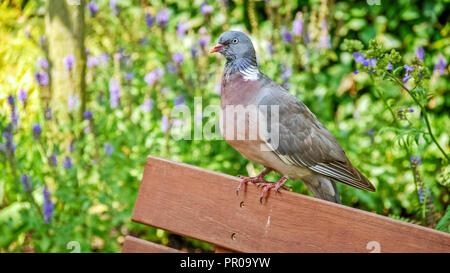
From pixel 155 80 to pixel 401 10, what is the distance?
214 centimetres

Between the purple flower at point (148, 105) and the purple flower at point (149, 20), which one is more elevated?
the purple flower at point (149, 20)

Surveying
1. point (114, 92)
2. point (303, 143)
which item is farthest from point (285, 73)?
point (303, 143)

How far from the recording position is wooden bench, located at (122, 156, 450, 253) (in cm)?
153

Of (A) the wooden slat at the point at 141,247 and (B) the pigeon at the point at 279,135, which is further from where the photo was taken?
(B) the pigeon at the point at 279,135

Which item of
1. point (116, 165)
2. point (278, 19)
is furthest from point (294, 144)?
point (278, 19)

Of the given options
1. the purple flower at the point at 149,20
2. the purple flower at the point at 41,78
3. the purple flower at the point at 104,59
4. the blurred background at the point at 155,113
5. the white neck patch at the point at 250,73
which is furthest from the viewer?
the purple flower at the point at 104,59

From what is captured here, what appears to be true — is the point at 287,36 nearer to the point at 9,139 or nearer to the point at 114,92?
the point at 114,92

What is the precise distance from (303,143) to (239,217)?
67 cm

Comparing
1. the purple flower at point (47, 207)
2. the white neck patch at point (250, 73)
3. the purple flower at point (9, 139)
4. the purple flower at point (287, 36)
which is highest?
the purple flower at point (287, 36)

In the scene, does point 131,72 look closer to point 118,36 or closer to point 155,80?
point 155,80

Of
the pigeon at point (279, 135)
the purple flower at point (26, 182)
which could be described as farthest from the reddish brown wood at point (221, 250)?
the purple flower at point (26, 182)

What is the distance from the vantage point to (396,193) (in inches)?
147

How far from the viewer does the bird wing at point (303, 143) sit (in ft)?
7.14

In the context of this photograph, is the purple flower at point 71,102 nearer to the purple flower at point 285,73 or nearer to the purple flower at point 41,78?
the purple flower at point 41,78
